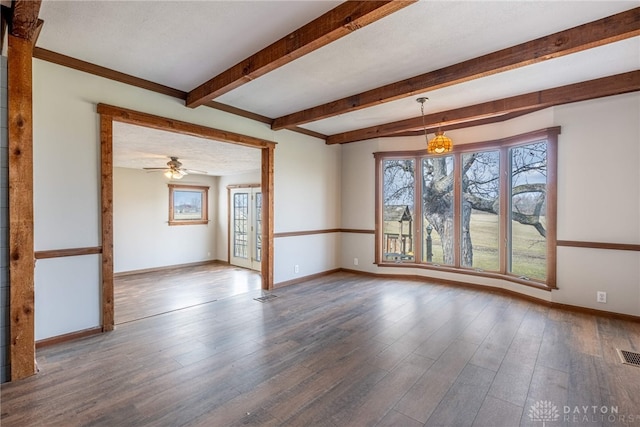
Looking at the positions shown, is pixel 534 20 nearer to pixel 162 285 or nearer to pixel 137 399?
pixel 137 399

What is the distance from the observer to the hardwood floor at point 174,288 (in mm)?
4087

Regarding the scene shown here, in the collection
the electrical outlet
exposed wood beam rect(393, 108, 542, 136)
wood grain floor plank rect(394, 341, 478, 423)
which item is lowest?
wood grain floor plank rect(394, 341, 478, 423)

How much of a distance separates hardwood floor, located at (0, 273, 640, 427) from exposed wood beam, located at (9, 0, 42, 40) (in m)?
2.66

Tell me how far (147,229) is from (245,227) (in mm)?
2282

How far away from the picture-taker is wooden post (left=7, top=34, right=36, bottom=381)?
2.27 m

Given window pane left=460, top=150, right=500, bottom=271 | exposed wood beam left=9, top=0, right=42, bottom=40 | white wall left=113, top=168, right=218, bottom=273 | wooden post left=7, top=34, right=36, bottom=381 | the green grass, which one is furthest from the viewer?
white wall left=113, top=168, right=218, bottom=273

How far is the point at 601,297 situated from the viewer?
3.70m

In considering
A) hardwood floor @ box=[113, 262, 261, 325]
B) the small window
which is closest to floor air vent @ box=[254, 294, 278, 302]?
hardwood floor @ box=[113, 262, 261, 325]

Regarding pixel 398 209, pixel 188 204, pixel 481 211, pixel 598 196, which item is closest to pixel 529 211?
pixel 481 211

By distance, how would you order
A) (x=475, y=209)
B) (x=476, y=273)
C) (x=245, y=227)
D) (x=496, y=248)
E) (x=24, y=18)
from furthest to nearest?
(x=245, y=227) < (x=475, y=209) < (x=476, y=273) < (x=496, y=248) < (x=24, y=18)

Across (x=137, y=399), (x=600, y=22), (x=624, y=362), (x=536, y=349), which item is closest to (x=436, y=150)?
(x=600, y=22)

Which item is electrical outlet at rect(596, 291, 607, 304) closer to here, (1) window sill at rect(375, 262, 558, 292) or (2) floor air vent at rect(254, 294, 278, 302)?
(1) window sill at rect(375, 262, 558, 292)

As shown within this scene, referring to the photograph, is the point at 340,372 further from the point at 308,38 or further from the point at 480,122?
the point at 480,122

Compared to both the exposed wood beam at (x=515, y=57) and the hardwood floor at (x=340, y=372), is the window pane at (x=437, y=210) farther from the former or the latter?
the exposed wood beam at (x=515, y=57)
